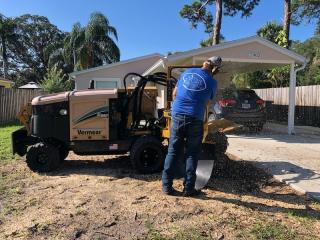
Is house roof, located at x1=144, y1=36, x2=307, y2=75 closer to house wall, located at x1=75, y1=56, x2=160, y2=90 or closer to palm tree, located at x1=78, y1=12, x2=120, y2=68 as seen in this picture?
house wall, located at x1=75, y1=56, x2=160, y2=90

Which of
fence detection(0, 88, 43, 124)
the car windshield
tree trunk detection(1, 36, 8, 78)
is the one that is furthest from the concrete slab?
tree trunk detection(1, 36, 8, 78)

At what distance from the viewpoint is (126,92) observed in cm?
802

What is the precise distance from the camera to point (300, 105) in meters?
19.5

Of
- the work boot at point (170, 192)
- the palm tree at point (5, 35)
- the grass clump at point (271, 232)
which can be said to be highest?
the palm tree at point (5, 35)

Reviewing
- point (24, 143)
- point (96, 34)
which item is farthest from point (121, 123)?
point (96, 34)

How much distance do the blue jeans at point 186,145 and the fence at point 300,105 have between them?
13305 mm

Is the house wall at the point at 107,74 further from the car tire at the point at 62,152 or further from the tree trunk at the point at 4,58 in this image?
the tree trunk at the point at 4,58

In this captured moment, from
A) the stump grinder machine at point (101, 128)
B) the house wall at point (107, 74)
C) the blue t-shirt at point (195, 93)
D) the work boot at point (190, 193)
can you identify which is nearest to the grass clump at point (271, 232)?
the work boot at point (190, 193)

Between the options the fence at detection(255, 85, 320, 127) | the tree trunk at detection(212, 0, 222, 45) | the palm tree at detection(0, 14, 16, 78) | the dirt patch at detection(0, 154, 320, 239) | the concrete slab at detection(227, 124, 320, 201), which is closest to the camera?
the dirt patch at detection(0, 154, 320, 239)

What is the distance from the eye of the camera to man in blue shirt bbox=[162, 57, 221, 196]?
594 centimetres

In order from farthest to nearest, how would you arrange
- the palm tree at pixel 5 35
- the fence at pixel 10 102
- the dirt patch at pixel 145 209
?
1. the palm tree at pixel 5 35
2. the fence at pixel 10 102
3. the dirt patch at pixel 145 209

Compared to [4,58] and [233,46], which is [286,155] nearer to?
[233,46]

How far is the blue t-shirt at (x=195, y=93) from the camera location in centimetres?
593

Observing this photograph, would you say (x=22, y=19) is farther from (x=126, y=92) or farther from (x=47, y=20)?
(x=126, y=92)
